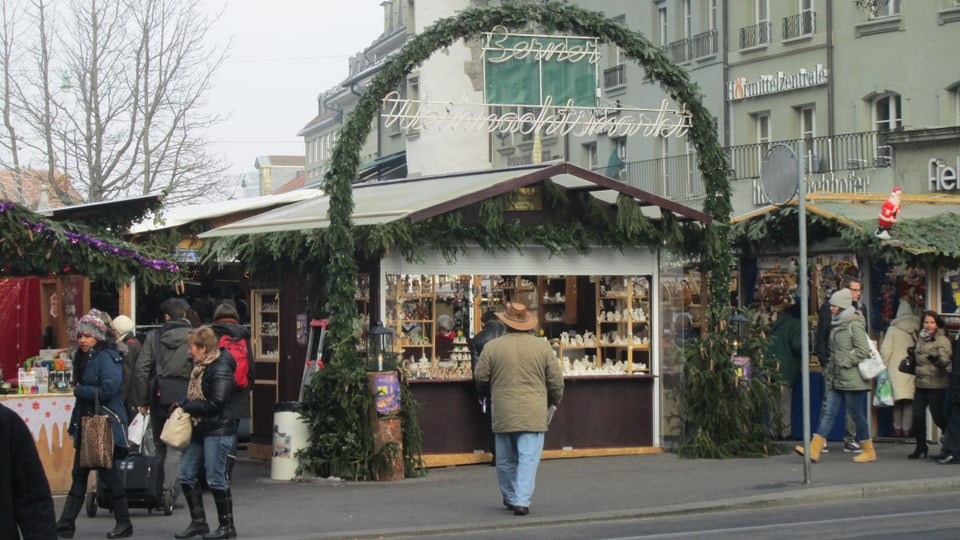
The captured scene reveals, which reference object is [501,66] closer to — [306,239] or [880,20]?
[306,239]

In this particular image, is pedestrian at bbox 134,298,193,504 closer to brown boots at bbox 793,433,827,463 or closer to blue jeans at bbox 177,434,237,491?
blue jeans at bbox 177,434,237,491

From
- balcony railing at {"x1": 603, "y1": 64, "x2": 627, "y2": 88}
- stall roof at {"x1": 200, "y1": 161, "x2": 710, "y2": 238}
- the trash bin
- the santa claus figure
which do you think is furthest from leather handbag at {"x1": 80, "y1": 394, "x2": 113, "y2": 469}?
balcony railing at {"x1": 603, "y1": 64, "x2": 627, "y2": 88}

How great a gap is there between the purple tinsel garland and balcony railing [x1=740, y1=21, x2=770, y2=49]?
24.9 metres

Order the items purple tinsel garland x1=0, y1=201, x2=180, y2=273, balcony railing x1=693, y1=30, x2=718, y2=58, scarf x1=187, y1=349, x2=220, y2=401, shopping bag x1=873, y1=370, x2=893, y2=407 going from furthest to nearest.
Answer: balcony railing x1=693, y1=30, x2=718, y2=58
shopping bag x1=873, y1=370, x2=893, y2=407
purple tinsel garland x1=0, y1=201, x2=180, y2=273
scarf x1=187, y1=349, x2=220, y2=401

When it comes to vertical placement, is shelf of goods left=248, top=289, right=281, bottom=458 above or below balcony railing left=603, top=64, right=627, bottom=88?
below

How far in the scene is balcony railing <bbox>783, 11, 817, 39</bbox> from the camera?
34.8 metres

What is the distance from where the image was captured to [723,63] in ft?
126

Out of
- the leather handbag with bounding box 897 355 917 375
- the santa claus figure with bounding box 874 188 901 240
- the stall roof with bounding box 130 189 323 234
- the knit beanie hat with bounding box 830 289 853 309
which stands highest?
the stall roof with bounding box 130 189 323 234

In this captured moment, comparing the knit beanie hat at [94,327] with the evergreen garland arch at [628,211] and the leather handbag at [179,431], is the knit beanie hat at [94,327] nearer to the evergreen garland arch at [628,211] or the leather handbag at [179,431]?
the leather handbag at [179,431]

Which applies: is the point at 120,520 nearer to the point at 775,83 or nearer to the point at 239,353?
the point at 239,353

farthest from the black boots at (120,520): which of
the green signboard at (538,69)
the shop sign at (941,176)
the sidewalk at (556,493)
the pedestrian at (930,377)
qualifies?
the shop sign at (941,176)

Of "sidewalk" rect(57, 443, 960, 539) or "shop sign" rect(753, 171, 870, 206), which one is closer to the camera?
"sidewalk" rect(57, 443, 960, 539)

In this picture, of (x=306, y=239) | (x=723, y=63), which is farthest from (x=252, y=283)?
(x=723, y=63)

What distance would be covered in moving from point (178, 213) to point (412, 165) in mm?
20564
